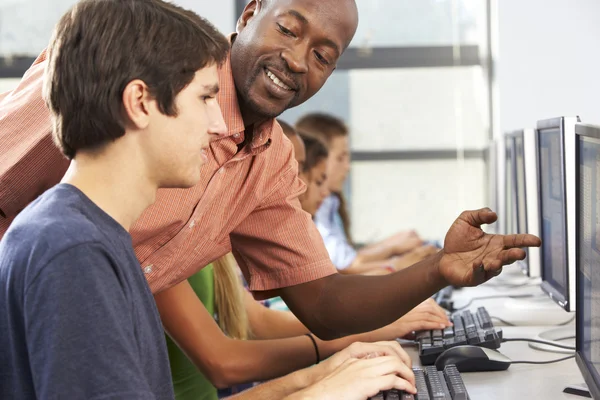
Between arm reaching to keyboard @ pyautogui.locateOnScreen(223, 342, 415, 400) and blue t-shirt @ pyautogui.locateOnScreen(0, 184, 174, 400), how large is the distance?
39cm

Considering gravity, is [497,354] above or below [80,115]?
below

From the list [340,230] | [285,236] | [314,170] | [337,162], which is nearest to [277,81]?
[285,236]

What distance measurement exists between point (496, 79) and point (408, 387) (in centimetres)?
367

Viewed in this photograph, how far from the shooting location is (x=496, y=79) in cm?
472

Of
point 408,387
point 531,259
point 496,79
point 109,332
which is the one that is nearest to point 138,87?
point 109,332

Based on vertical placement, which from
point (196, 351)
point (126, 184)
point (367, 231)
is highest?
point (126, 184)

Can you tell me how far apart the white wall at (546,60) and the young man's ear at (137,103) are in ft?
12.5

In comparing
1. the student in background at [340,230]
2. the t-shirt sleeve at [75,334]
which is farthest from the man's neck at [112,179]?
the student in background at [340,230]

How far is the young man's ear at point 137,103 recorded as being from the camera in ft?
3.41

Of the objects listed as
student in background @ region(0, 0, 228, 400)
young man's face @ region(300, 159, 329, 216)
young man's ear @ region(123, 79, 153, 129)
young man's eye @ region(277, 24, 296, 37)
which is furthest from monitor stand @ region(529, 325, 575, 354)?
young man's face @ region(300, 159, 329, 216)

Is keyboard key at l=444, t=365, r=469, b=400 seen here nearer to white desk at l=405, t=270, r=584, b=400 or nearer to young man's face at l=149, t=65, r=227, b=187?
white desk at l=405, t=270, r=584, b=400

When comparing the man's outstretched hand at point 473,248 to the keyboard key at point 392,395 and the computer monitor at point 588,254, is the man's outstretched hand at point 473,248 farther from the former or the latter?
the keyboard key at point 392,395

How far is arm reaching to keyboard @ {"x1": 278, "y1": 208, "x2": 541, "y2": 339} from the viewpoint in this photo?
58.0 inches

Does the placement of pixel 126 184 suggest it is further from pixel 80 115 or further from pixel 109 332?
pixel 109 332
